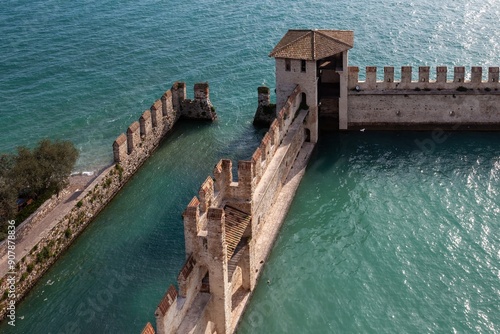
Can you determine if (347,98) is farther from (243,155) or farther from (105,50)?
(105,50)

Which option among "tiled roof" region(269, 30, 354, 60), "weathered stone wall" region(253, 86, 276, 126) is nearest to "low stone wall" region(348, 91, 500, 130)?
"tiled roof" region(269, 30, 354, 60)

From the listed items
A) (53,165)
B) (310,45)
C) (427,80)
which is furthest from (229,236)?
(427,80)

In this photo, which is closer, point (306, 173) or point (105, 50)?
point (306, 173)

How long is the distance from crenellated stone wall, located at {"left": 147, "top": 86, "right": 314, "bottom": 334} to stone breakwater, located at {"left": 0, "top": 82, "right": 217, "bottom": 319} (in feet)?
28.1

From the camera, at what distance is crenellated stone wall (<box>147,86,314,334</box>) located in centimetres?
2409

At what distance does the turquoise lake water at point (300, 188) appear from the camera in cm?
2822

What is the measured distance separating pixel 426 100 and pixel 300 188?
34.3ft

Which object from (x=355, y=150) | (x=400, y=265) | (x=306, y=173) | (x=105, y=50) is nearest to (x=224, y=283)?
(x=400, y=265)

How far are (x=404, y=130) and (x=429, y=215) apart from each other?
31.7 feet

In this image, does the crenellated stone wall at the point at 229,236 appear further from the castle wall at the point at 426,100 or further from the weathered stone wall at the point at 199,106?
the weathered stone wall at the point at 199,106

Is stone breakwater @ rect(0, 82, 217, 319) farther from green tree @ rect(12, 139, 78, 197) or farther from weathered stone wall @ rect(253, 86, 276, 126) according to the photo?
weathered stone wall @ rect(253, 86, 276, 126)

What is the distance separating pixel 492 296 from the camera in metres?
28.1

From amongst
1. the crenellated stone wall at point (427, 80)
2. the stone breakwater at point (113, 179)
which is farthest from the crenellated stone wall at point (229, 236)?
the stone breakwater at point (113, 179)

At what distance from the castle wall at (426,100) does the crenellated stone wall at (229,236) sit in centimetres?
607
